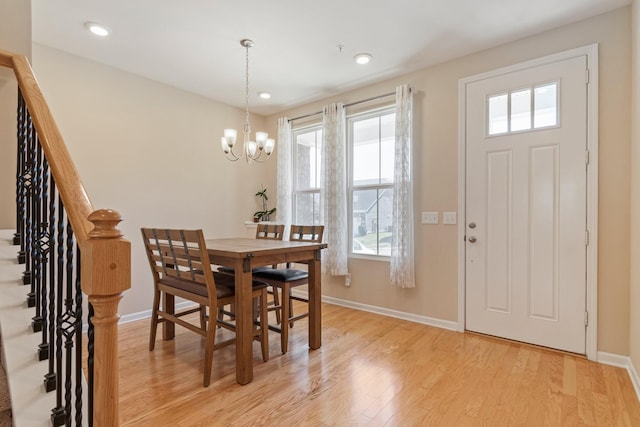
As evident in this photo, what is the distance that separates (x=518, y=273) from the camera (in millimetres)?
2773

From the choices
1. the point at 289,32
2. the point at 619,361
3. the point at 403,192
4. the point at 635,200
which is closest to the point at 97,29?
the point at 289,32

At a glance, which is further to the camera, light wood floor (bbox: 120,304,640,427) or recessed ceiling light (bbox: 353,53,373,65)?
recessed ceiling light (bbox: 353,53,373,65)

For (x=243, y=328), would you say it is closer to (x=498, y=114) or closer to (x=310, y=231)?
(x=310, y=231)

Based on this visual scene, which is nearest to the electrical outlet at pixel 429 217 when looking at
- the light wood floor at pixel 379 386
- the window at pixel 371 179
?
the window at pixel 371 179

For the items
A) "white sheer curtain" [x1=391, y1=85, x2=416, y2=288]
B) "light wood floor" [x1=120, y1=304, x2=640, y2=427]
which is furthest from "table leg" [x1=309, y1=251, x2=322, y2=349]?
"white sheer curtain" [x1=391, y1=85, x2=416, y2=288]

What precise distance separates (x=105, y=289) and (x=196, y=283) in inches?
62.2

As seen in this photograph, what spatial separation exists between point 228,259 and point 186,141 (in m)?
2.18

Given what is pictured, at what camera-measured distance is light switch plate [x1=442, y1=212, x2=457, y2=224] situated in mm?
3092

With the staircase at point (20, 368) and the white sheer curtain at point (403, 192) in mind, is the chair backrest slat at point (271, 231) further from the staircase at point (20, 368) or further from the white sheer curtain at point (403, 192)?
the staircase at point (20, 368)

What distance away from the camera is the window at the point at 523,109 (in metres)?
2.63

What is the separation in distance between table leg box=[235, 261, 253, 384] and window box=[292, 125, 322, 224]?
7.14 feet

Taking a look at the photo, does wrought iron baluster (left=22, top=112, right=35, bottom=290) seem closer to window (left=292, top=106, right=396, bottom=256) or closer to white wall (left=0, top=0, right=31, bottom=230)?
white wall (left=0, top=0, right=31, bottom=230)

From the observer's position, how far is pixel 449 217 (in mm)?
3121

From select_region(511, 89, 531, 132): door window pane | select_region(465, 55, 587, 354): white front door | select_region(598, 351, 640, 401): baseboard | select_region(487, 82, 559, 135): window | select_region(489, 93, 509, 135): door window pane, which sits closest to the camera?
select_region(598, 351, 640, 401): baseboard
